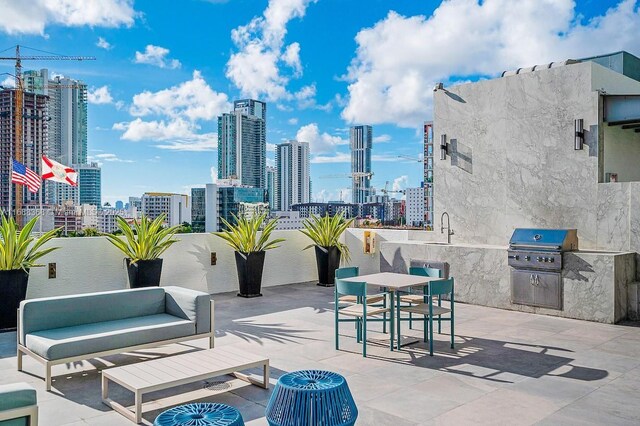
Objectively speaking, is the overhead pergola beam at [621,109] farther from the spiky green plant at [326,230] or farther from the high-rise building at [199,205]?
the high-rise building at [199,205]

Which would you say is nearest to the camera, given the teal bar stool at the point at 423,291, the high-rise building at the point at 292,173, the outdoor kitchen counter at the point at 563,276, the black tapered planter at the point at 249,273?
the teal bar stool at the point at 423,291

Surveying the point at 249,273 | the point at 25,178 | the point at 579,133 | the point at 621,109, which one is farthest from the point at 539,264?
the point at 25,178

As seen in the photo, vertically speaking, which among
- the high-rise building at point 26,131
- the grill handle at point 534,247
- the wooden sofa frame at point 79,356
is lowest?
the wooden sofa frame at point 79,356

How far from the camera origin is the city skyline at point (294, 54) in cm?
1050

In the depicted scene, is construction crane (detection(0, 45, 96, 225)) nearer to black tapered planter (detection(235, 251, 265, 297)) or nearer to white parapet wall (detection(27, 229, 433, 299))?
white parapet wall (detection(27, 229, 433, 299))

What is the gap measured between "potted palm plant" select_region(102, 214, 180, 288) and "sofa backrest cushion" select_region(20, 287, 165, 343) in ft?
6.69

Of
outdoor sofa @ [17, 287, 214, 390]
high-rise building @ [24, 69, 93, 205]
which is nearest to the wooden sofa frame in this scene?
outdoor sofa @ [17, 287, 214, 390]

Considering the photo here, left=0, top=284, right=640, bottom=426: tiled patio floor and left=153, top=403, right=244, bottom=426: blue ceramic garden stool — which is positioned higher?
left=153, top=403, right=244, bottom=426: blue ceramic garden stool

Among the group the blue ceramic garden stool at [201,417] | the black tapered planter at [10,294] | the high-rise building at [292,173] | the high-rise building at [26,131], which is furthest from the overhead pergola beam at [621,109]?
the high-rise building at [292,173]

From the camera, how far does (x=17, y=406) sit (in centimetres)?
274

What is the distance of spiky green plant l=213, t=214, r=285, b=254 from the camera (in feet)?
29.7

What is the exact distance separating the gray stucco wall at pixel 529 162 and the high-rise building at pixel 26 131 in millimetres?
18712

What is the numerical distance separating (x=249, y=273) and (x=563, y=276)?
477 cm

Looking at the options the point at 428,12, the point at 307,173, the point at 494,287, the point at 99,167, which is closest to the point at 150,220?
the point at 494,287
